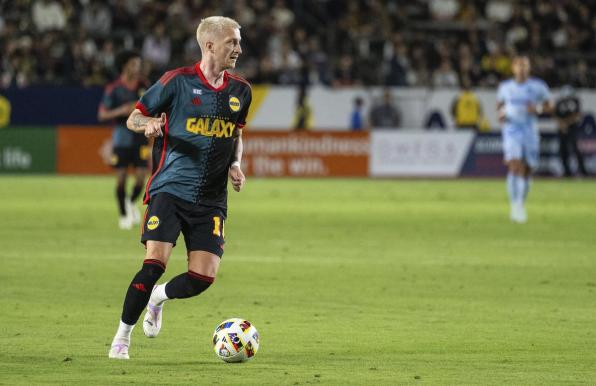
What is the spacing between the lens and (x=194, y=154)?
8594mm

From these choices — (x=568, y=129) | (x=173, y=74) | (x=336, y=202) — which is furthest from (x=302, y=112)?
(x=173, y=74)

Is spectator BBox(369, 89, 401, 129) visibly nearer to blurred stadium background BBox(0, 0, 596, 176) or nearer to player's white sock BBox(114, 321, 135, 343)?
blurred stadium background BBox(0, 0, 596, 176)

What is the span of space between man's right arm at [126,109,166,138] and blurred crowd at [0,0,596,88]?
82.4ft

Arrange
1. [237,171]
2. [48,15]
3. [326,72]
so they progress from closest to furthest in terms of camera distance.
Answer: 1. [237,171]
2. [48,15]
3. [326,72]

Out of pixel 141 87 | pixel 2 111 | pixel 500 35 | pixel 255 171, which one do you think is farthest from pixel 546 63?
pixel 141 87

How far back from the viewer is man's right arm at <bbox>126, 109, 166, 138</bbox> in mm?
8172

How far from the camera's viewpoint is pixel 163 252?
8.35 m

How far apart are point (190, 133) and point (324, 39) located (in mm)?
28403

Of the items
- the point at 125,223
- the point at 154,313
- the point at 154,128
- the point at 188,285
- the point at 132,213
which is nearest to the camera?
the point at 154,128

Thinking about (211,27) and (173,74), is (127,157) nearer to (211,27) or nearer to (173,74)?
(173,74)

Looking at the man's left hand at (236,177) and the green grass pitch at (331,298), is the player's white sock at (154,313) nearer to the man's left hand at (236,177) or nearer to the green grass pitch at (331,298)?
the green grass pitch at (331,298)

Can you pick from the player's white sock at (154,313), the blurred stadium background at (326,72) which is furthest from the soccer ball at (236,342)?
the blurred stadium background at (326,72)

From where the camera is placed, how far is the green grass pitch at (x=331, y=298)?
822 centimetres

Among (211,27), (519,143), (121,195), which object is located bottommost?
(121,195)
